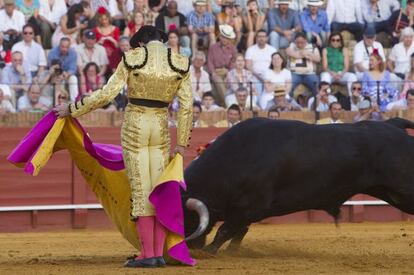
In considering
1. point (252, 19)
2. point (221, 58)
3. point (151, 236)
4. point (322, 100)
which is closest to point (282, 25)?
point (252, 19)

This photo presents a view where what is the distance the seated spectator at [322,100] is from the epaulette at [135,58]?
5696mm

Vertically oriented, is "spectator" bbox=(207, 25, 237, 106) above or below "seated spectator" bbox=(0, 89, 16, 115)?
above

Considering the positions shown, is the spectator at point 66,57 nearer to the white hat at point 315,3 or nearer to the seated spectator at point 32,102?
the seated spectator at point 32,102

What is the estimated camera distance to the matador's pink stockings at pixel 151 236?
22.7ft

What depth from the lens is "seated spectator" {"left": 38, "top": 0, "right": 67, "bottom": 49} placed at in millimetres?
12109

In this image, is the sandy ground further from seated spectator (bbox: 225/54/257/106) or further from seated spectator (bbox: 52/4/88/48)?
seated spectator (bbox: 52/4/88/48)

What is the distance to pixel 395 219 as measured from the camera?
12125mm

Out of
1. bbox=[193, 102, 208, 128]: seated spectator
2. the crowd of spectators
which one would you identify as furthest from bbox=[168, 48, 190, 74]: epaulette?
bbox=[193, 102, 208, 128]: seated spectator

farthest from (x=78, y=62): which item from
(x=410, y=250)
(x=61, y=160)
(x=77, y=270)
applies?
(x=77, y=270)

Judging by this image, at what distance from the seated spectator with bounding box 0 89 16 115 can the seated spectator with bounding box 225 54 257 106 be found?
2.35m

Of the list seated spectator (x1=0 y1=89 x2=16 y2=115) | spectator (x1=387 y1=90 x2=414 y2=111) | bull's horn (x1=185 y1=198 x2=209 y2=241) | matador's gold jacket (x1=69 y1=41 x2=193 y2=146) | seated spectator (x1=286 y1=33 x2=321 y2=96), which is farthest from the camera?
seated spectator (x1=286 y1=33 x2=321 y2=96)

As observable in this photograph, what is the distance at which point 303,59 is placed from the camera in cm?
1290

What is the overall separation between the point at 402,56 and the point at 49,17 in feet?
13.9

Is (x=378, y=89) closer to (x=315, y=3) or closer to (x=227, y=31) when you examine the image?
(x=315, y=3)
